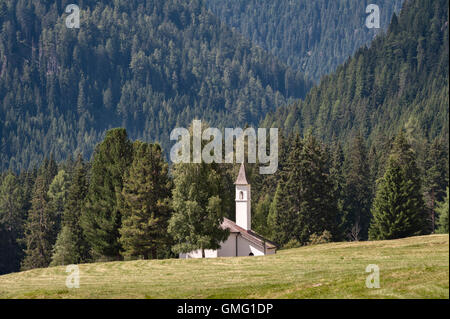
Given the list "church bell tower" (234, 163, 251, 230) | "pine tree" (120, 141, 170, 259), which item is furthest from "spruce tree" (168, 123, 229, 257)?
"church bell tower" (234, 163, 251, 230)

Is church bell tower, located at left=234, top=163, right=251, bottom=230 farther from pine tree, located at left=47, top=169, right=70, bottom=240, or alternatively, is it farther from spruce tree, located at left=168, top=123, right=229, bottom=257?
pine tree, located at left=47, top=169, right=70, bottom=240

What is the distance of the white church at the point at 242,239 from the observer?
85.6m

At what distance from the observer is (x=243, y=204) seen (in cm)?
9119

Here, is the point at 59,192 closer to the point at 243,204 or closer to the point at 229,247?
the point at 243,204

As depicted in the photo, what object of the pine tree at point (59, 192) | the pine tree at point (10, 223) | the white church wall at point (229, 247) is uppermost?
the white church wall at point (229, 247)

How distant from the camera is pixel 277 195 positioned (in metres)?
108

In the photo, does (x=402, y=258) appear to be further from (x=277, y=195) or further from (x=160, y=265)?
(x=277, y=195)

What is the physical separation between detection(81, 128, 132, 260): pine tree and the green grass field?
Result: 1223cm

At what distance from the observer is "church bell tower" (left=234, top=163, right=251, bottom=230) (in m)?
91.1

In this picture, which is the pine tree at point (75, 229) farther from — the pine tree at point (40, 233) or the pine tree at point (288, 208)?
the pine tree at point (288, 208)

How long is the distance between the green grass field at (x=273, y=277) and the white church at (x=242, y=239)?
15.7 metres

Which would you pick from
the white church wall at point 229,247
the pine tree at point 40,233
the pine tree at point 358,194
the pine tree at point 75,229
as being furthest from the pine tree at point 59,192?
the white church wall at point 229,247

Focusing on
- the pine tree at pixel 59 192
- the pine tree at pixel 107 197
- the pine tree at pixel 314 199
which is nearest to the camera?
the pine tree at pixel 107 197
